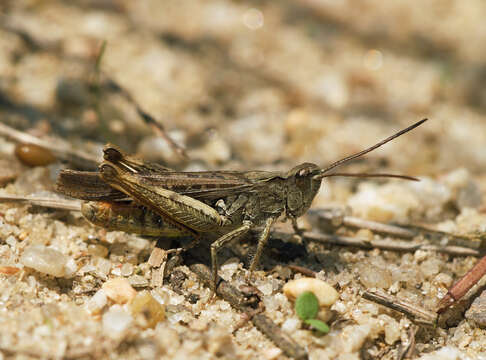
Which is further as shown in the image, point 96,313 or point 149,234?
point 149,234

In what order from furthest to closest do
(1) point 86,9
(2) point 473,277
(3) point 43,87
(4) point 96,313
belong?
(1) point 86,9 → (3) point 43,87 → (2) point 473,277 → (4) point 96,313

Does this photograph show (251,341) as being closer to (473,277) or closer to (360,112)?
(473,277)

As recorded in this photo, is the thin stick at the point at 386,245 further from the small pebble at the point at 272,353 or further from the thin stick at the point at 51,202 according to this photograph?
the thin stick at the point at 51,202

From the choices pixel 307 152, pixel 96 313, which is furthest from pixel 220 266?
pixel 307 152

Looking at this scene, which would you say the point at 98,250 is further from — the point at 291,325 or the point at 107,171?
the point at 291,325

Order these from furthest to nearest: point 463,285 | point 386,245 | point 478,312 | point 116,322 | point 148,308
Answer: point 386,245 → point 463,285 → point 478,312 → point 148,308 → point 116,322

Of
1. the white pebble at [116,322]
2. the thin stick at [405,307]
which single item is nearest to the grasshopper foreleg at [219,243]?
the white pebble at [116,322]

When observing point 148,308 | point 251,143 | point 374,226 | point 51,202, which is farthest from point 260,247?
point 251,143
